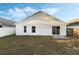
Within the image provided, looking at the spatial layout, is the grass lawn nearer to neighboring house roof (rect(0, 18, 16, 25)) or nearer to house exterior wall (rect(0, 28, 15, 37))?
house exterior wall (rect(0, 28, 15, 37))

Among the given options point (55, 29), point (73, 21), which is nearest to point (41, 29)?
point (55, 29)

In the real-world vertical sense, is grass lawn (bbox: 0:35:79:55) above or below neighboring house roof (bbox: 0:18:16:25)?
below

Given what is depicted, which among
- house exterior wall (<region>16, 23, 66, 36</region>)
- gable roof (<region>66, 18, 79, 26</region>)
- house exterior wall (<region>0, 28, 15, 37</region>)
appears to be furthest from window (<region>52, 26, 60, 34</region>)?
house exterior wall (<region>0, 28, 15, 37</region>)

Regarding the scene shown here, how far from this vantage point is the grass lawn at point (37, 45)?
9.14m

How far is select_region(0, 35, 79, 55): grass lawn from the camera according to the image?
914cm

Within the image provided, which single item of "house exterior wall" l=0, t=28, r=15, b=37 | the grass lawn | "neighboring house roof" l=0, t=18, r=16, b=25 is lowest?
the grass lawn

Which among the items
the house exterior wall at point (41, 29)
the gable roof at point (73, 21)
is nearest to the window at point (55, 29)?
the house exterior wall at point (41, 29)

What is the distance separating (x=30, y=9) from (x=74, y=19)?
877 millimetres

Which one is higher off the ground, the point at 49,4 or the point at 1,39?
the point at 49,4

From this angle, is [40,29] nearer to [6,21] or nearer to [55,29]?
[55,29]

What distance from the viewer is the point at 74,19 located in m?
9.18

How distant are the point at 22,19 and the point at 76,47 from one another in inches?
46.5

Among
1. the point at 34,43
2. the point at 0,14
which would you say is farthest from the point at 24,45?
the point at 0,14
